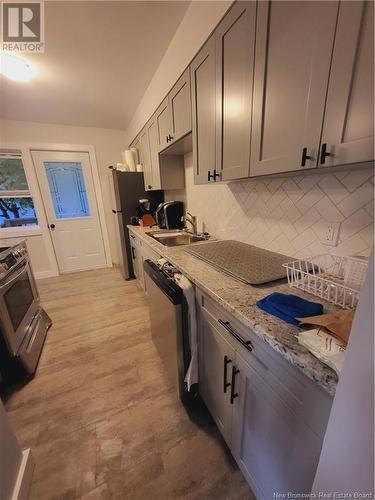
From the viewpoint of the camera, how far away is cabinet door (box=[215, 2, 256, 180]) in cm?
95

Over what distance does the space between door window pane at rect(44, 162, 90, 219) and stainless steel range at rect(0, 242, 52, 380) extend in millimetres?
1949

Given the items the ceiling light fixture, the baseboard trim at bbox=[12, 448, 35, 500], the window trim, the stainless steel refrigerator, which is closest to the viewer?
the baseboard trim at bbox=[12, 448, 35, 500]

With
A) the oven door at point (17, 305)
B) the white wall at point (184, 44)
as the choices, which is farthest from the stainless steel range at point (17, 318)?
the white wall at point (184, 44)

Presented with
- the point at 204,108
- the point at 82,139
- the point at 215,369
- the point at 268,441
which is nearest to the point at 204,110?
the point at 204,108

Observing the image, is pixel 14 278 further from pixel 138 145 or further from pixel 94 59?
pixel 138 145

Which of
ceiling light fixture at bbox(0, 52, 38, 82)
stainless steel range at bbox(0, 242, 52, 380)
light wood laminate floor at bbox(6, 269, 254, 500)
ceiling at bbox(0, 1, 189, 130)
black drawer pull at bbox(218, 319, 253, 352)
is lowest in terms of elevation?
light wood laminate floor at bbox(6, 269, 254, 500)

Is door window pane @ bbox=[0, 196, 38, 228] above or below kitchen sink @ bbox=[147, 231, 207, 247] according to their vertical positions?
above

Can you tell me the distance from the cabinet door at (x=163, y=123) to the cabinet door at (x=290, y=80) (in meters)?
1.17

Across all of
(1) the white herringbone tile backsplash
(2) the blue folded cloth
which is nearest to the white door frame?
(1) the white herringbone tile backsplash

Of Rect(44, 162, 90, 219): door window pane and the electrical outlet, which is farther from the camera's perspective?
Rect(44, 162, 90, 219): door window pane

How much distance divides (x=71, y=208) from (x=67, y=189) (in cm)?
34

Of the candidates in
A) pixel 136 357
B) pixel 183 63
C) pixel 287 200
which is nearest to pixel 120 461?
pixel 136 357

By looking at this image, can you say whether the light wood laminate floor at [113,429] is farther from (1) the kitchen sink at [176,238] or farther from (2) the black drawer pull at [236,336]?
(1) the kitchen sink at [176,238]

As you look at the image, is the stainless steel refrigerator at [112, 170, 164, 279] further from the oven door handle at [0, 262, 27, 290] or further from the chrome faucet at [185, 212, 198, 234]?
the oven door handle at [0, 262, 27, 290]
